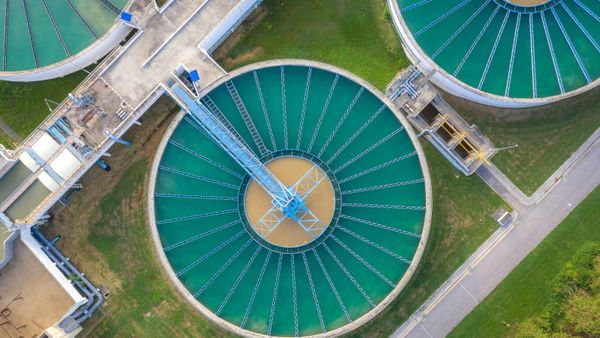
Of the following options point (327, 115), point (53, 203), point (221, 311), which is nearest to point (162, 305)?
point (221, 311)

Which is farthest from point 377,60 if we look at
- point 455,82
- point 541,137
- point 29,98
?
point 29,98

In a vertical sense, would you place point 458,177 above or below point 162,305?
above

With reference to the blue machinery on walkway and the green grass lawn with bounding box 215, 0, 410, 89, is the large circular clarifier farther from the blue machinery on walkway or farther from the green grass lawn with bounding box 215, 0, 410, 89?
the green grass lawn with bounding box 215, 0, 410, 89

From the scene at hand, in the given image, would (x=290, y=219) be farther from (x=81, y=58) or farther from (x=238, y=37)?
(x=81, y=58)

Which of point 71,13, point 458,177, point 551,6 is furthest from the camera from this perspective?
point 458,177

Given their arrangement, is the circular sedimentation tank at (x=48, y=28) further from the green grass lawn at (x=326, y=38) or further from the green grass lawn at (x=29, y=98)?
the green grass lawn at (x=326, y=38)

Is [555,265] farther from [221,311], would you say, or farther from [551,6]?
[221,311]
